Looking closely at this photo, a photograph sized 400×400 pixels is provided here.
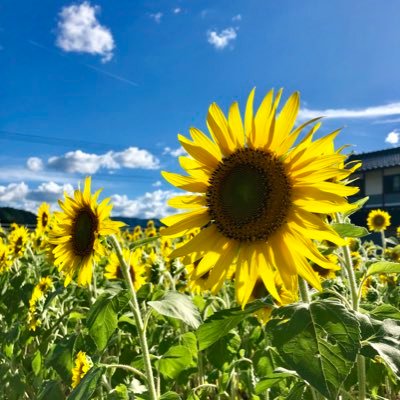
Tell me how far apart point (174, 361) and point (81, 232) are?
2.73 ft

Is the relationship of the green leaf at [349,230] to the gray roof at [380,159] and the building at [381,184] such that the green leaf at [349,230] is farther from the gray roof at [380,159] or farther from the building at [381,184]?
the gray roof at [380,159]

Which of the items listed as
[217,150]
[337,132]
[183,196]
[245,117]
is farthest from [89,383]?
[337,132]

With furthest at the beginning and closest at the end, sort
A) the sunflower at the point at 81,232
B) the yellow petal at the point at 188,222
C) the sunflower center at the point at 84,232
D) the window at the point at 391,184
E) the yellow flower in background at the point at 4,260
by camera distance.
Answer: the window at the point at 391,184 < the yellow flower in background at the point at 4,260 < the sunflower center at the point at 84,232 < the sunflower at the point at 81,232 < the yellow petal at the point at 188,222

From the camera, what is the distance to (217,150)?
203 cm

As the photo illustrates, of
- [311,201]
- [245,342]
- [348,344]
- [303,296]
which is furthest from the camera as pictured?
[245,342]

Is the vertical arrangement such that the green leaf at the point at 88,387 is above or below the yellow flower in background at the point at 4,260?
below

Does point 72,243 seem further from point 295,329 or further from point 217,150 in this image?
point 295,329

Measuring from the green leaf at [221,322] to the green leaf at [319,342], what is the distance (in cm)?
13

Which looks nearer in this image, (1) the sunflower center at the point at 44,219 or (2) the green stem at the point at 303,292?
(2) the green stem at the point at 303,292

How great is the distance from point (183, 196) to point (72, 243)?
3.56 ft

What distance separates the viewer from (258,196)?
1.98 metres

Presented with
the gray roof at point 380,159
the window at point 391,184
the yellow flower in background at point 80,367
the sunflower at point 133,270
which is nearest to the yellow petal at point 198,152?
the yellow flower in background at point 80,367

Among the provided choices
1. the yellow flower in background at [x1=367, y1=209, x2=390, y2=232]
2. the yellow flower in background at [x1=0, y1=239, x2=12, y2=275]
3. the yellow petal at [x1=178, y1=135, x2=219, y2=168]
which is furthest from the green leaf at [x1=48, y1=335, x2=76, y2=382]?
the yellow flower in background at [x1=367, y1=209, x2=390, y2=232]

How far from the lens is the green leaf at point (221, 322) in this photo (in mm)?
1733
